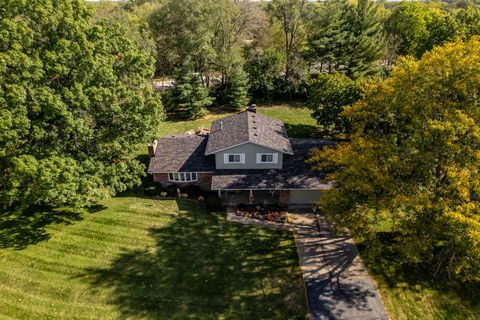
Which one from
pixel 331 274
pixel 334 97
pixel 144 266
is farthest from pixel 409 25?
pixel 144 266

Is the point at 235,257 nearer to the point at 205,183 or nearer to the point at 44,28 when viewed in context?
the point at 205,183

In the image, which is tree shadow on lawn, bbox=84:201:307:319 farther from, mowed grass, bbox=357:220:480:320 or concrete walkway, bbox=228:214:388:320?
mowed grass, bbox=357:220:480:320

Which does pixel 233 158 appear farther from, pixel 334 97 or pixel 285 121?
pixel 285 121

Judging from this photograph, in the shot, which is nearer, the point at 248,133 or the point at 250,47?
the point at 248,133

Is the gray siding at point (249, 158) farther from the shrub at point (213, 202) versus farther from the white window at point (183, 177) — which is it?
the shrub at point (213, 202)

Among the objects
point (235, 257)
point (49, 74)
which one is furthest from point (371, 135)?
point (49, 74)

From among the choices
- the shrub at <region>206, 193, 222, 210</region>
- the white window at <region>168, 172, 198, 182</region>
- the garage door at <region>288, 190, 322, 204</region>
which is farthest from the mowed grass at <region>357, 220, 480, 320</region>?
the white window at <region>168, 172, 198, 182</region>
